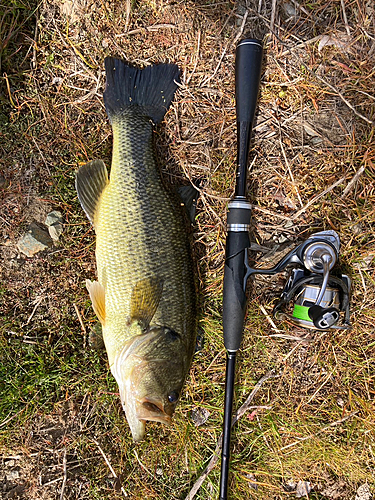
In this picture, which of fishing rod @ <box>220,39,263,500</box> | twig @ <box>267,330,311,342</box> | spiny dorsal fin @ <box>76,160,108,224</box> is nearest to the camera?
fishing rod @ <box>220,39,263,500</box>

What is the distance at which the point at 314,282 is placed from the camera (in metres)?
2.07

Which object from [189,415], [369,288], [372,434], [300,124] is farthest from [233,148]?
[372,434]

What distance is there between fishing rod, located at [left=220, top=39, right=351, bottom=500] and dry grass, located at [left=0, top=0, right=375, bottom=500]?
0.25 metres

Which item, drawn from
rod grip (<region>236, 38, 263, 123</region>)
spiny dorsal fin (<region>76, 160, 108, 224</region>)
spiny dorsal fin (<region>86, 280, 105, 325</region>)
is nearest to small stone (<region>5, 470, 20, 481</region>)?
spiny dorsal fin (<region>86, 280, 105, 325</region>)

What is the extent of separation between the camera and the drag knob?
192 cm

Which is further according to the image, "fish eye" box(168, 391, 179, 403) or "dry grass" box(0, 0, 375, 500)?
"dry grass" box(0, 0, 375, 500)

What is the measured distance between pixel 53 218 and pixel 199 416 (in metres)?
1.60

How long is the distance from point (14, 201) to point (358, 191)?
215 centimetres

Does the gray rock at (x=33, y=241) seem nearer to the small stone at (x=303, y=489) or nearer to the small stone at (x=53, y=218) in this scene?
the small stone at (x=53, y=218)

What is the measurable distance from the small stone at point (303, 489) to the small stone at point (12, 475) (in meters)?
1.82

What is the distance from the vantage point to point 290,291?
6.95ft

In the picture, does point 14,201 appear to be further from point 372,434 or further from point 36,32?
point 372,434

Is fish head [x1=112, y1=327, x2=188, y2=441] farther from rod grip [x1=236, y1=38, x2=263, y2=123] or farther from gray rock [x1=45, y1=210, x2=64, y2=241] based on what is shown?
rod grip [x1=236, y1=38, x2=263, y2=123]

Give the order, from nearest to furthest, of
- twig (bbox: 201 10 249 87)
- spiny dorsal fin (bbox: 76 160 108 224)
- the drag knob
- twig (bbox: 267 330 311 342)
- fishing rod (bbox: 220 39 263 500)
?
the drag knob
fishing rod (bbox: 220 39 263 500)
spiny dorsal fin (bbox: 76 160 108 224)
twig (bbox: 201 10 249 87)
twig (bbox: 267 330 311 342)
